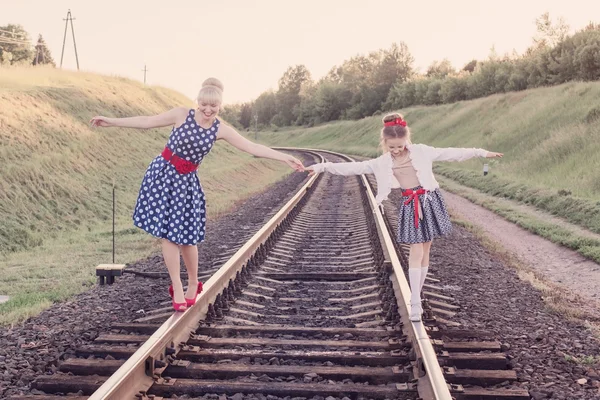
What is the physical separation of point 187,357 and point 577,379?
229 cm

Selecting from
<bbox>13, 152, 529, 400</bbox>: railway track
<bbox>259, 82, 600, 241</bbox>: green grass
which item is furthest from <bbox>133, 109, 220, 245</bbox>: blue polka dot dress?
<bbox>259, 82, 600, 241</bbox>: green grass

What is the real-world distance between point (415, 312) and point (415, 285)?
24 centimetres

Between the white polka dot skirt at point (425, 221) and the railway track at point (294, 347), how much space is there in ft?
1.86

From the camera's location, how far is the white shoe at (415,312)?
4.36 meters

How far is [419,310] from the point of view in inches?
174

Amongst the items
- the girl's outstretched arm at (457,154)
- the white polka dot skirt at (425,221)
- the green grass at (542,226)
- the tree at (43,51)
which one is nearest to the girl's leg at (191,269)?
the white polka dot skirt at (425,221)

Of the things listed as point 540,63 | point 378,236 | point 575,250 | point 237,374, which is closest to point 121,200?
point 378,236

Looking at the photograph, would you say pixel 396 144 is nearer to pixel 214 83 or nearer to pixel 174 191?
pixel 214 83

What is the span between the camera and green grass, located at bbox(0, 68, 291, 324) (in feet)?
25.5

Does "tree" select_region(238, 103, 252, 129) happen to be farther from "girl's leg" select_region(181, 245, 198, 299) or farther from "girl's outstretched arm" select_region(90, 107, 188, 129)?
"girl's outstretched arm" select_region(90, 107, 188, 129)

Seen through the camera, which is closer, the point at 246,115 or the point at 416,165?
the point at 416,165

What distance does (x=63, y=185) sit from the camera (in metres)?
12.9

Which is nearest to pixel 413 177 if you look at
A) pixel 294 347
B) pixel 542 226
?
pixel 294 347

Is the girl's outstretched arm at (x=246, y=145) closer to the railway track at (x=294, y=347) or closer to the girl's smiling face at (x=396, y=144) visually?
the girl's smiling face at (x=396, y=144)
